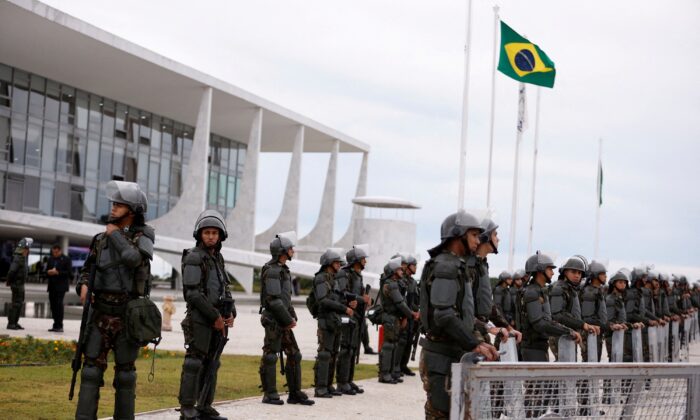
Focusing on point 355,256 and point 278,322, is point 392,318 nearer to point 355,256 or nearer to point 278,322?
point 355,256

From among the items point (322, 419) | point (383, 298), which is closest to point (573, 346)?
point (322, 419)

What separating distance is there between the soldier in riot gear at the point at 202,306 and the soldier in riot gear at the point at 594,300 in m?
5.90

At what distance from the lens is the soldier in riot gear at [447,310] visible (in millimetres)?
6133

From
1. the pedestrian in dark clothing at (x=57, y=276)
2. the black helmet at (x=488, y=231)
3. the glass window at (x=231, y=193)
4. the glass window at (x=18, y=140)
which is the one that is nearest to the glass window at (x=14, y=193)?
the glass window at (x=18, y=140)

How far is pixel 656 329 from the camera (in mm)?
16219

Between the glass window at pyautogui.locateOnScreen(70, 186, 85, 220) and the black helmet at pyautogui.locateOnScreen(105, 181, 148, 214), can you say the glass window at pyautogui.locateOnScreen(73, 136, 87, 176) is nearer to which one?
the glass window at pyautogui.locateOnScreen(70, 186, 85, 220)

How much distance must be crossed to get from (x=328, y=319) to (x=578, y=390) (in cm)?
652

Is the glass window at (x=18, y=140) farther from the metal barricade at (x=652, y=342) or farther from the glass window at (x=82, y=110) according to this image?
the metal barricade at (x=652, y=342)

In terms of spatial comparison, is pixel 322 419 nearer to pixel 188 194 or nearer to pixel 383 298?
pixel 383 298

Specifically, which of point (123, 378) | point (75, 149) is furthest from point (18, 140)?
point (123, 378)

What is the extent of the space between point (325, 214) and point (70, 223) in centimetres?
2589

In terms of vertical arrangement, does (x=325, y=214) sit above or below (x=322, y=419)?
above

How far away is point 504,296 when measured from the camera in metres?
16.3

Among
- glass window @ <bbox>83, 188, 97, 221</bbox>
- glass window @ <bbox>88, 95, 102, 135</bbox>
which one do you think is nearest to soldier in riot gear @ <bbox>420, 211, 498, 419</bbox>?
glass window @ <bbox>83, 188, 97, 221</bbox>
